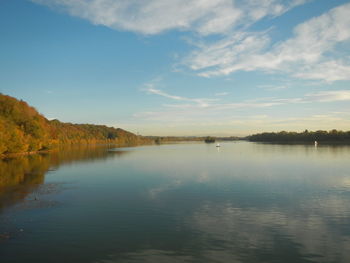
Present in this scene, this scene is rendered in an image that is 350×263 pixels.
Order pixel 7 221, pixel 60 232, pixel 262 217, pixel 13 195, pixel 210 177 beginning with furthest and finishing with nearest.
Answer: pixel 210 177
pixel 13 195
pixel 262 217
pixel 7 221
pixel 60 232

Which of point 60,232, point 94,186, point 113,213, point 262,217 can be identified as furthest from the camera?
point 94,186

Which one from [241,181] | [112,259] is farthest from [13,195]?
[241,181]

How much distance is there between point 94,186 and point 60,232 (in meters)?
17.5

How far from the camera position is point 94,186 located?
35125 millimetres

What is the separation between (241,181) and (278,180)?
529cm

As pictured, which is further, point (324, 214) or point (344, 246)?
point (324, 214)

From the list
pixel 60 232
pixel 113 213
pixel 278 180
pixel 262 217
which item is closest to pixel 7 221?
pixel 60 232

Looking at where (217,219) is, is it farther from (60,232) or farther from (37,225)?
(37,225)

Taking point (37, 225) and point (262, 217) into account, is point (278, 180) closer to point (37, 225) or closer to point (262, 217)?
point (262, 217)

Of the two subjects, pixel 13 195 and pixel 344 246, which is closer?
pixel 344 246

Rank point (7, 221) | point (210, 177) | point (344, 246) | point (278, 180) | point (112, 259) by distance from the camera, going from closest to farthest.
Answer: point (112, 259) → point (344, 246) → point (7, 221) → point (278, 180) → point (210, 177)

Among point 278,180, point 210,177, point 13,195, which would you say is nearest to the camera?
point 13,195

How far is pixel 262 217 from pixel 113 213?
38.7 feet

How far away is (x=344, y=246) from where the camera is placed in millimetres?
15625
